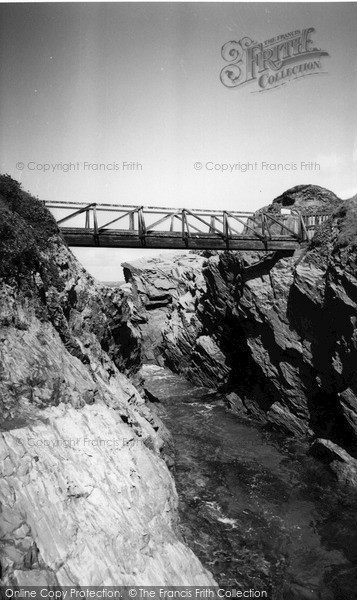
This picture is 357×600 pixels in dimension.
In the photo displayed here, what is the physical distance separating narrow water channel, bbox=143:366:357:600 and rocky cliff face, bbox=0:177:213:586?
8.87 feet

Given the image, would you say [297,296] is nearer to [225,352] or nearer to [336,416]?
[336,416]

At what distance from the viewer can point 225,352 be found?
98.8ft

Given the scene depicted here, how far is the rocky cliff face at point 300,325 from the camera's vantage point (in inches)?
628

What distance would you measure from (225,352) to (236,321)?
4681mm

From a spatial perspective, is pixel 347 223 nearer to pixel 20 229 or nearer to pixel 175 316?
pixel 20 229

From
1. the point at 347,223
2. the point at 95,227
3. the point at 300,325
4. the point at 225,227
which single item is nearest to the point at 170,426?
the point at 300,325

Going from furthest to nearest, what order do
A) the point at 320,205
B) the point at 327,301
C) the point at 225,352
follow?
the point at 225,352 < the point at 320,205 < the point at 327,301

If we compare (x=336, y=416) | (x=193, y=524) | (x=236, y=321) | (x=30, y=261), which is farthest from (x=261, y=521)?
(x=236, y=321)

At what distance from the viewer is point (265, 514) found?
1348cm

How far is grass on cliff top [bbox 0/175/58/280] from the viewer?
33.5 ft

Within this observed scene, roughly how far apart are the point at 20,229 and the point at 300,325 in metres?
14.7

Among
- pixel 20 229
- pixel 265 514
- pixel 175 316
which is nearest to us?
pixel 20 229

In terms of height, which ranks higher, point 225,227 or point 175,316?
point 225,227

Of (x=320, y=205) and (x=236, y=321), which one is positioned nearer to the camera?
(x=320, y=205)
